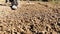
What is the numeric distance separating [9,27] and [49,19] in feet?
4.08

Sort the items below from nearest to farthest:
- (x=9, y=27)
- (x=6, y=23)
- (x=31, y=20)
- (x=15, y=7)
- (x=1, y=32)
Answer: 1. (x=1, y=32)
2. (x=9, y=27)
3. (x=6, y=23)
4. (x=31, y=20)
5. (x=15, y=7)

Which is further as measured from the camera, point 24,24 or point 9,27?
point 24,24

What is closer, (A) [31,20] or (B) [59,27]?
(B) [59,27]

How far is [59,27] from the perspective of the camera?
4125 mm

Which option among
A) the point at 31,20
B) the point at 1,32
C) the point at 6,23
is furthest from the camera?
the point at 31,20

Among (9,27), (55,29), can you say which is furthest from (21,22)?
(55,29)

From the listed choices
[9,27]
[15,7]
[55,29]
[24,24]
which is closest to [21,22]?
[24,24]

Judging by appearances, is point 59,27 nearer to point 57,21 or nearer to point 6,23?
point 57,21

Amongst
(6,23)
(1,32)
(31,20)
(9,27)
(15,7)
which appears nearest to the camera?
(1,32)

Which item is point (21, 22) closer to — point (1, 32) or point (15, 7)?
point (1, 32)

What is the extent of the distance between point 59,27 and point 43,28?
1.40ft

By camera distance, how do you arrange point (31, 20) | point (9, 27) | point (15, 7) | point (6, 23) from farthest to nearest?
1. point (15, 7)
2. point (31, 20)
3. point (6, 23)
4. point (9, 27)

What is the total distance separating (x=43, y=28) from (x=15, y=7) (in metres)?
2.46

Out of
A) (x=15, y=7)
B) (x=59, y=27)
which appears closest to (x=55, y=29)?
(x=59, y=27)
